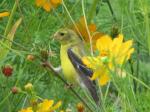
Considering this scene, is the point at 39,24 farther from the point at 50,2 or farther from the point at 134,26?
the point at 134,26

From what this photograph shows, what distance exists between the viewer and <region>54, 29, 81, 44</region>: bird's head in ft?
11.1

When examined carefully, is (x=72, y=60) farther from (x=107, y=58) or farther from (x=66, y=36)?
(x=107, y=58)

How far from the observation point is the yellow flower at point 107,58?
1.79 meters

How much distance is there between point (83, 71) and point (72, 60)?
0.63 ft

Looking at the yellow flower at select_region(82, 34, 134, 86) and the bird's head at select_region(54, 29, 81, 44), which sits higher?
the yellow flower at select_region(82, 34, 134, 86)

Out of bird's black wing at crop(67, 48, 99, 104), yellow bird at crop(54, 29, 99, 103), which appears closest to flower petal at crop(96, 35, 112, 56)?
bird's black wing at crop(67, 48, 99, 104)

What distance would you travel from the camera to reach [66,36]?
12.0 feet

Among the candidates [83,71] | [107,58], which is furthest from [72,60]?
[107,58]

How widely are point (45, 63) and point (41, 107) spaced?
6.7 inches

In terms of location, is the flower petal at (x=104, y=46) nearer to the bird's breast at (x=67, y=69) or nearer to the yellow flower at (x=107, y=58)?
the yellow flower at (x=107, y=58)

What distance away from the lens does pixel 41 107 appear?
7.08ft

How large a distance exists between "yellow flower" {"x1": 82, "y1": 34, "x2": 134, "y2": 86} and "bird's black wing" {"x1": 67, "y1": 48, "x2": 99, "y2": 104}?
3.11 feet

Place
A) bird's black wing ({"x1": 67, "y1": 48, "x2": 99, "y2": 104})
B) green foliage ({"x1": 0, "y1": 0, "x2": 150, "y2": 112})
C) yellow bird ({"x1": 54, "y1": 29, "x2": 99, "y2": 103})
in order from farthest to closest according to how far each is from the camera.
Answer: yellow bird ({"x1": 54, "y1": 29, "x2": 99, "y2": 103})
bird's black wing ({"x1": 67, "y1": 48, "x2": 99, "y2": 104})
green foliage ({"x1": 0, "y1": 0, "x2": 150, "y2": 112})

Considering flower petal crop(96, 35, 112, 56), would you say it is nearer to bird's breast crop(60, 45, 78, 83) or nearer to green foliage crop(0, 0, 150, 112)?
green foliage crop(0, 0, 150, 112)
